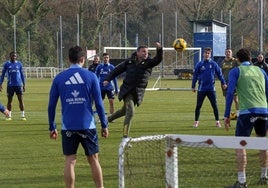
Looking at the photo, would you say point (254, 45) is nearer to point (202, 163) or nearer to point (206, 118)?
point (206, 118)

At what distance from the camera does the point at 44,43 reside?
76312 mm

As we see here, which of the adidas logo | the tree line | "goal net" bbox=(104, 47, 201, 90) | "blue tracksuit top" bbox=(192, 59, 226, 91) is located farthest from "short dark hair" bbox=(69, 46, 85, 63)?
the tree line

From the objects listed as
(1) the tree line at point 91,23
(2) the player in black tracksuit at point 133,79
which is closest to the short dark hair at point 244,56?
(2) the player in black tracksuit at point 133,79

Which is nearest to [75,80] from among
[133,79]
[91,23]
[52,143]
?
[133,79]

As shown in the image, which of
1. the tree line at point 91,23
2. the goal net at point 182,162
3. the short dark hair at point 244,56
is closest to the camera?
the goal net at point 182,162

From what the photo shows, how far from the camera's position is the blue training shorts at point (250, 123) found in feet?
33.5

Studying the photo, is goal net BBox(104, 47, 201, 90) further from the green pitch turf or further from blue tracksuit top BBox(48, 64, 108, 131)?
blue tracksuit top BBox(48, 64, 108, 131)

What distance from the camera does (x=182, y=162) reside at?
12156mm

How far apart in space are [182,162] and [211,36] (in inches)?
1844

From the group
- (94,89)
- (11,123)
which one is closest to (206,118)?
(11,123)

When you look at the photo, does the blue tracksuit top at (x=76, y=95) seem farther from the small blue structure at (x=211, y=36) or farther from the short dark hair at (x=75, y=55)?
the small blue structure at (x=211, y=36)

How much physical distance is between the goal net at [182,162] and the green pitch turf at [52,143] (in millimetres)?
508

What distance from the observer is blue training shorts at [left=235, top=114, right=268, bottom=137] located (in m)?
10.2

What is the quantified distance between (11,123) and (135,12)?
6451cm
